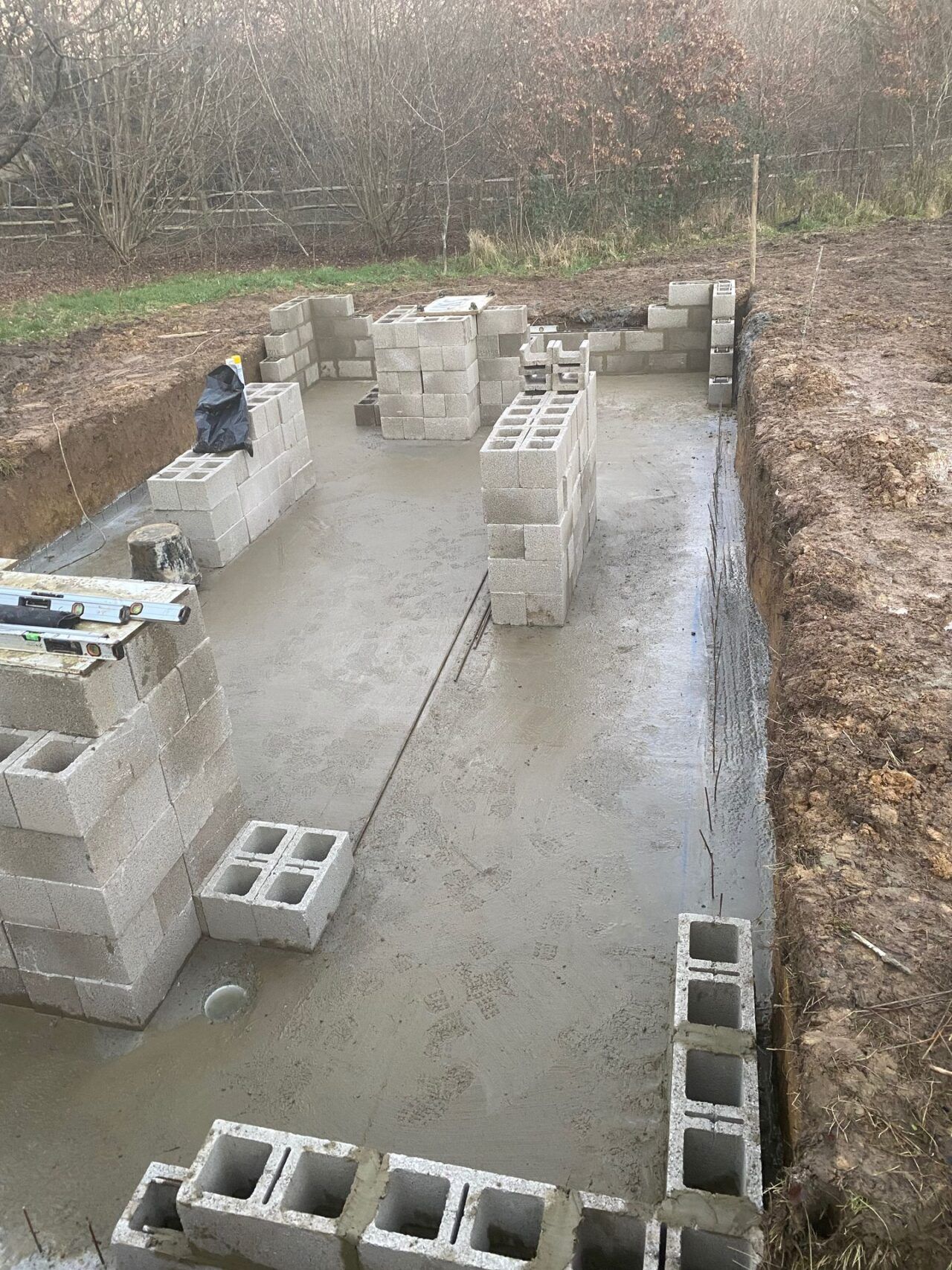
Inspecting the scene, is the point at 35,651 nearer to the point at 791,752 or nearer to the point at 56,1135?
the point at 56,1135

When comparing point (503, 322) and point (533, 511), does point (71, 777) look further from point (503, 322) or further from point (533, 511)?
point (503, 322)

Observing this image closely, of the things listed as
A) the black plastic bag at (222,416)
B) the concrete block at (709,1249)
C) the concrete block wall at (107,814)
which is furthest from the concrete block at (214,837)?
the black plastic bag at (222,416)

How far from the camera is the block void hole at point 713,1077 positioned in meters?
3.37

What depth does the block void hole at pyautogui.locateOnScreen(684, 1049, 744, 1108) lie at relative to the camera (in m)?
3.37

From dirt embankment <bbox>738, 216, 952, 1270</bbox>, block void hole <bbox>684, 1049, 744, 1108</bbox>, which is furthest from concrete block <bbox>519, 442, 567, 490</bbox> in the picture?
block void hole <bbox>684, 1049, 744, 1108</bbox>

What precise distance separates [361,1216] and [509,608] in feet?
14.6

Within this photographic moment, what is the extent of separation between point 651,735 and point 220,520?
166 inches

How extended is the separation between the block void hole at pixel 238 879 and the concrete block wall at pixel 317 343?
29.4ft

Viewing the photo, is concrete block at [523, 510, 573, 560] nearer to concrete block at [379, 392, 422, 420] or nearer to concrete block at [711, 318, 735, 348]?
concrete block at [379, 392, 422, 420]

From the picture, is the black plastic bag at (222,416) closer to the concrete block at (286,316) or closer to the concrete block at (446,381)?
the concrete block at (446,381)

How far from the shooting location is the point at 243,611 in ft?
24.7

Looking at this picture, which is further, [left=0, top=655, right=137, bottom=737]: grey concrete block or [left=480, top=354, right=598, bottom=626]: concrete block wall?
[left=480, top=354, right=598, bottom=626]: concrete block wall

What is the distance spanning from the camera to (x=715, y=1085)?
3461 mm

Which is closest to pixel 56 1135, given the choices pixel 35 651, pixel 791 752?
pixel 35 651
